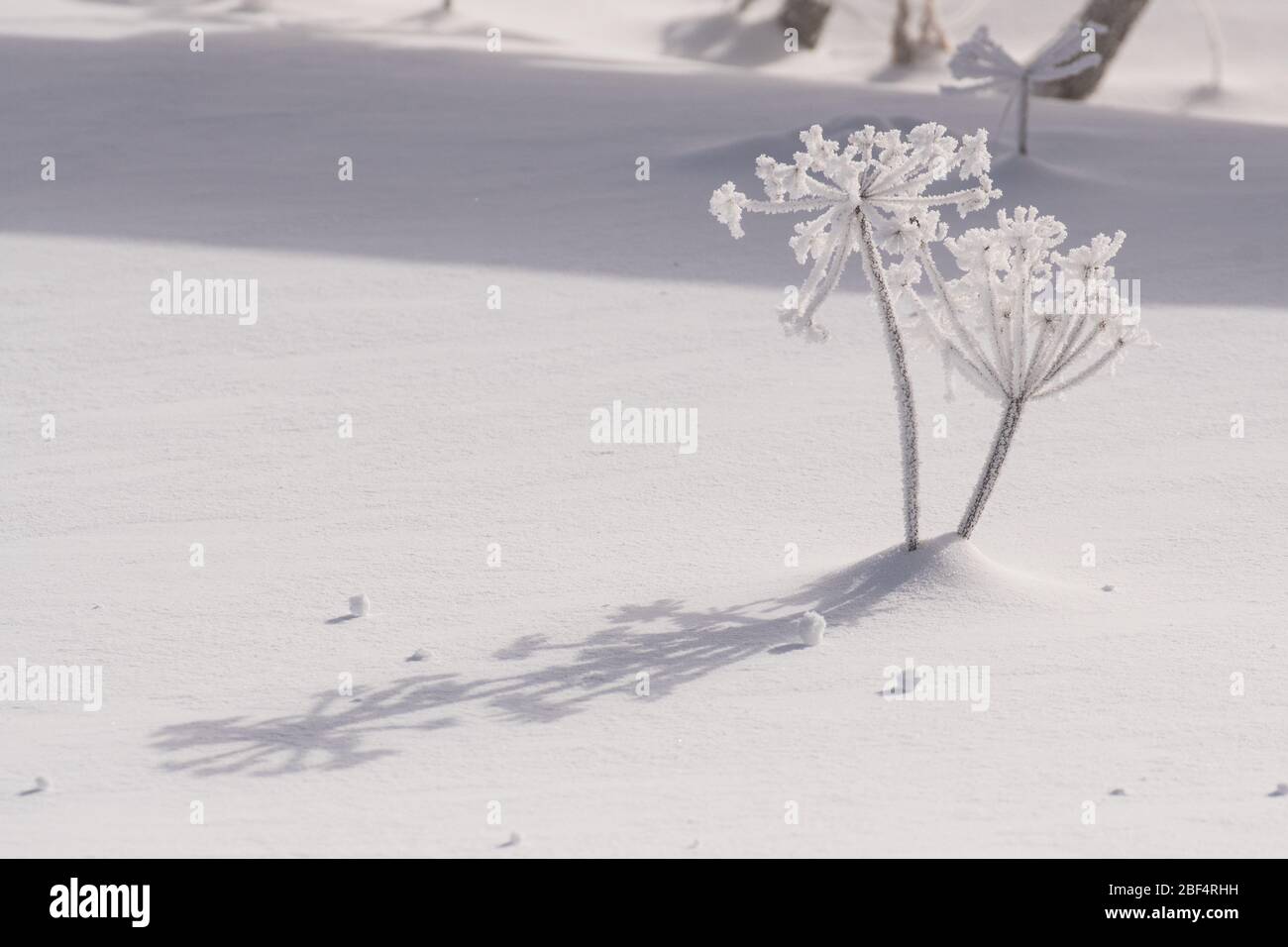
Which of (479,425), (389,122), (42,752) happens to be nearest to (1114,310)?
(479,425)

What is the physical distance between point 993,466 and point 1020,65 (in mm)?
3923

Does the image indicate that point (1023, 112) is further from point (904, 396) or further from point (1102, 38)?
point (904, 396)

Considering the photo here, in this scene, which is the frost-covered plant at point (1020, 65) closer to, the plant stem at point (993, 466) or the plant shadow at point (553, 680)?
the plant stem at point (993, 466)

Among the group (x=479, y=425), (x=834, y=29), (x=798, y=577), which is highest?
(x=834, y=29)

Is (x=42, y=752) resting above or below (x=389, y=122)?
below

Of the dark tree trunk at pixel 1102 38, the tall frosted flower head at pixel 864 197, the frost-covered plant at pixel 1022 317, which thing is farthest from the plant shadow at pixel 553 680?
the dark tree trunk at pixel 1102 38

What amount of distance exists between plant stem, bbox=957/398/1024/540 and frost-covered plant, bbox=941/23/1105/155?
11.4 ft

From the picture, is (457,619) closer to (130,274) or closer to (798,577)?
(798,577)

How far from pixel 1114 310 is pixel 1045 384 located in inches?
8.3

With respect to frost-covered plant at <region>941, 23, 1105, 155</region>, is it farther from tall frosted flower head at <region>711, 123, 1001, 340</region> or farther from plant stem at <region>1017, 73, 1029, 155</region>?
tall frosted flower head at <region>711, 123, 1001, 340</region>

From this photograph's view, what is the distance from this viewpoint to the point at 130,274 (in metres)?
5.50

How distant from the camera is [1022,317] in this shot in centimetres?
338

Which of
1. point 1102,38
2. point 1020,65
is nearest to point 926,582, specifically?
point 1020,65

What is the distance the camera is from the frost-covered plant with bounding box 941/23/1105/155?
6.63 metres
